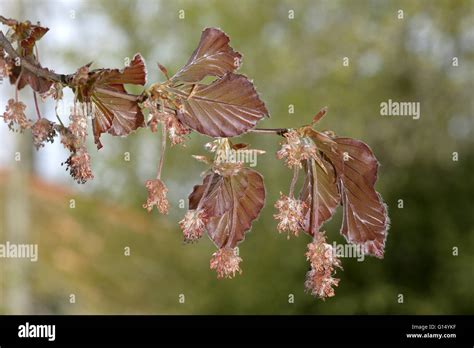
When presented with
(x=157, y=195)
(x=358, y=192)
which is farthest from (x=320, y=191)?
(x=157, y=195)

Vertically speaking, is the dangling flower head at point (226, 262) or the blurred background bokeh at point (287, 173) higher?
the blurred background bokeh at point (287, 173)

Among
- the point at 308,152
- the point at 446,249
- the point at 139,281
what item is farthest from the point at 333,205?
the point at 139,281

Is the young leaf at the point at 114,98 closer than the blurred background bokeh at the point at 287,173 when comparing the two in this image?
Yes

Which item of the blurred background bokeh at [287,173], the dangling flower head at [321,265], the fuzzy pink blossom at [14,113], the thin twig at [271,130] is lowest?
the dangling flower head at [321,265]

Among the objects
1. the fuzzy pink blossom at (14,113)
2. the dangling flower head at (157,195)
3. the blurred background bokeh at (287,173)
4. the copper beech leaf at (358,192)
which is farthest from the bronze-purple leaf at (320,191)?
the blurred background bokeh at (287,173)

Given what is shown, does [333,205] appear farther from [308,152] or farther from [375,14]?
[375,14]

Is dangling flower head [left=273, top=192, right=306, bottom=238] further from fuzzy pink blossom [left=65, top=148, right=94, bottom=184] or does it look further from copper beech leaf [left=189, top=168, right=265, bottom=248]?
fuzzy pink blossom [left=65, top=148, right=94, bottom=184]

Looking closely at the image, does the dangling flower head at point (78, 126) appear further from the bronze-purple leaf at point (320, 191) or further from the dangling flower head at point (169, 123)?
the bronze-purple leaf at point (320, 191)
